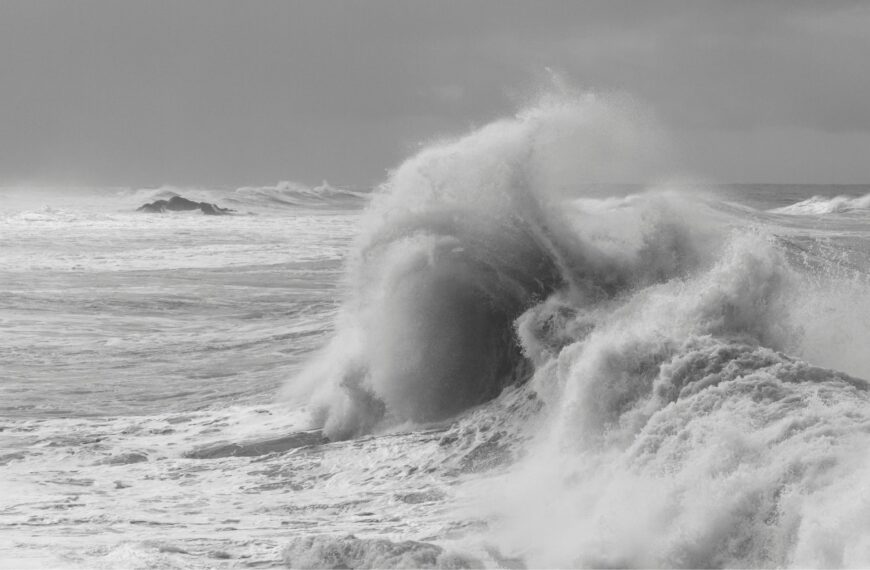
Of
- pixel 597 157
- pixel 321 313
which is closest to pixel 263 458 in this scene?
pixel 597 157

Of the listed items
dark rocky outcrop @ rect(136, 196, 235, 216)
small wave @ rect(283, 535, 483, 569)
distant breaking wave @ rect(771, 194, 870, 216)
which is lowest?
small wave @ rect(283, 535, 483, 569)

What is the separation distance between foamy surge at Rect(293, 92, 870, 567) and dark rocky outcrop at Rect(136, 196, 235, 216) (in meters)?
43.4

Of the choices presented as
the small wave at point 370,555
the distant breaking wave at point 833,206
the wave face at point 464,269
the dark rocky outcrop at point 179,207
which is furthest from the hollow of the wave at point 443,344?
the distant breaking wave at point 833,206

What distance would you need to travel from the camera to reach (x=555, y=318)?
34.3 ft

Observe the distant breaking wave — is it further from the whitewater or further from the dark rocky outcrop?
the whitewater

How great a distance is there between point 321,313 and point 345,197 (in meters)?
62.2

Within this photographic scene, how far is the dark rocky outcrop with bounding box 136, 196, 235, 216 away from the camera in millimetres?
56197

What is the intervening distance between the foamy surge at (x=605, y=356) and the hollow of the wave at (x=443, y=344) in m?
0.02

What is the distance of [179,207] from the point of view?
2263 inches

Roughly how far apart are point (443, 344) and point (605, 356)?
3.01 meters

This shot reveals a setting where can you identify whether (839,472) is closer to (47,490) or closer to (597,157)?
(47,490)

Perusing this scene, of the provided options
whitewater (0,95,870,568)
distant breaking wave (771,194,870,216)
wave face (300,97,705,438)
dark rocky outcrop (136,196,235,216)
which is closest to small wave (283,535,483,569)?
whitewater (0,95,870,568)

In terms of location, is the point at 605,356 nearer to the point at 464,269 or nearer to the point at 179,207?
the point at 464,269

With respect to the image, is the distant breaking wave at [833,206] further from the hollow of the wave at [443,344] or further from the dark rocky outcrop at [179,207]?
the hollow of the wave at [443,344]
